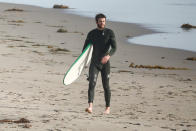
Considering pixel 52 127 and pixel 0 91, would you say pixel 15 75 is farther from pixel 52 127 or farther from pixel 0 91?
pixel 52 127

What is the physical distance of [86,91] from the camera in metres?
12.5

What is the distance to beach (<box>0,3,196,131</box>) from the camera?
8675mm

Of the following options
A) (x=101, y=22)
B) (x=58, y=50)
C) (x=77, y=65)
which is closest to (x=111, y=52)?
(x=101, y=22)

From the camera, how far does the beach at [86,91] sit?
8675mm

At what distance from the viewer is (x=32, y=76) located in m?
13.9

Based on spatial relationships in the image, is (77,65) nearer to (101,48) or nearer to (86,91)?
(101,48)

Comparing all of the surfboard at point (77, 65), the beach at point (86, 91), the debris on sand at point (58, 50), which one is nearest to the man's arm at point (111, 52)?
the surfboard at point (77, 65)

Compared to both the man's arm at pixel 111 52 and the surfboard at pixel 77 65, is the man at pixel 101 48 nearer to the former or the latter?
the man's arm at pixel 111 52

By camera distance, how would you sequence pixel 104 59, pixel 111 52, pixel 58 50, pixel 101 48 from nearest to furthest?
pixel 104 59 < pixel 111 52 < pixel 101 48 < pixel 58 50

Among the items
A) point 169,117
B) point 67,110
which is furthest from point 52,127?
point 169,117

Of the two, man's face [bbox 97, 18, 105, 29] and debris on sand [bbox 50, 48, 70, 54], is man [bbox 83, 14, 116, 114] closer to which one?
man's face [bbox 97, 18, 105, 29]

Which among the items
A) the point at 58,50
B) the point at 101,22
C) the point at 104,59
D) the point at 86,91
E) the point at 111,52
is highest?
the point at 101,22

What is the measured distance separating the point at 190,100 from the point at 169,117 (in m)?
2.25

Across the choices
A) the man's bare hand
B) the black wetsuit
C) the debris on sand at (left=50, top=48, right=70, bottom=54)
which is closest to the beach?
the debris on sand at (left=50, top=48, right=70, bottom=54)
